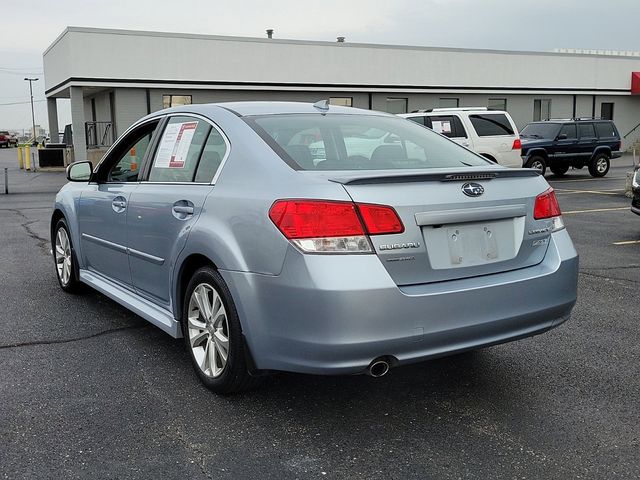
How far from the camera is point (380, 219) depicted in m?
3.13

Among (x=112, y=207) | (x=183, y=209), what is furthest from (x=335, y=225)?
(x=112, y=207)

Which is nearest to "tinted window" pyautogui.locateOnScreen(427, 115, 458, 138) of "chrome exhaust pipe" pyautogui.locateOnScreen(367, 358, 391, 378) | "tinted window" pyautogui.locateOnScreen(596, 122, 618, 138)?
"tinted window" pyautogui.locateOnScreen(596, 122, 618, 138)

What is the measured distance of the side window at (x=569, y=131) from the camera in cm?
2127

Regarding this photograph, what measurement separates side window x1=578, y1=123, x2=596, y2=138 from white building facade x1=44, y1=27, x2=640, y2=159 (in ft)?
39.1

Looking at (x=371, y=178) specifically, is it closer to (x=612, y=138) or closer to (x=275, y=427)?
(x=275, y=427)

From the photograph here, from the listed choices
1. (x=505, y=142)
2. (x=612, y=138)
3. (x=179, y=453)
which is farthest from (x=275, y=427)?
(x=612, y=138)

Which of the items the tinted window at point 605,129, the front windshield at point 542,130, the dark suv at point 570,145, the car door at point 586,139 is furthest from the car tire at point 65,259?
the tinted window at point 605,129

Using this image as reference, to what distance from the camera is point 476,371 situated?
4.18m

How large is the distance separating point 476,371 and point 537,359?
488 mm

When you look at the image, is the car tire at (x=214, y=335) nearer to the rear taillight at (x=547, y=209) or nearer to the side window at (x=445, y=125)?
the rear taillight at (x=547, y=209)

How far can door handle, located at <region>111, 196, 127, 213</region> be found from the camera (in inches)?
184

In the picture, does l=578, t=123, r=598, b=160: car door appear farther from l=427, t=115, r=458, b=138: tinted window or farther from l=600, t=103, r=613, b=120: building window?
l=600, t=103, r=613, b=120: building window

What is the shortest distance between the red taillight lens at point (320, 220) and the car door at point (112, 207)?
73.2 inches

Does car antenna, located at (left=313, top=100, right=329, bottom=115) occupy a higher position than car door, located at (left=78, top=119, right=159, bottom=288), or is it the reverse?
car antenna, located at (left=313, top=100, right=329, bottom=115)
